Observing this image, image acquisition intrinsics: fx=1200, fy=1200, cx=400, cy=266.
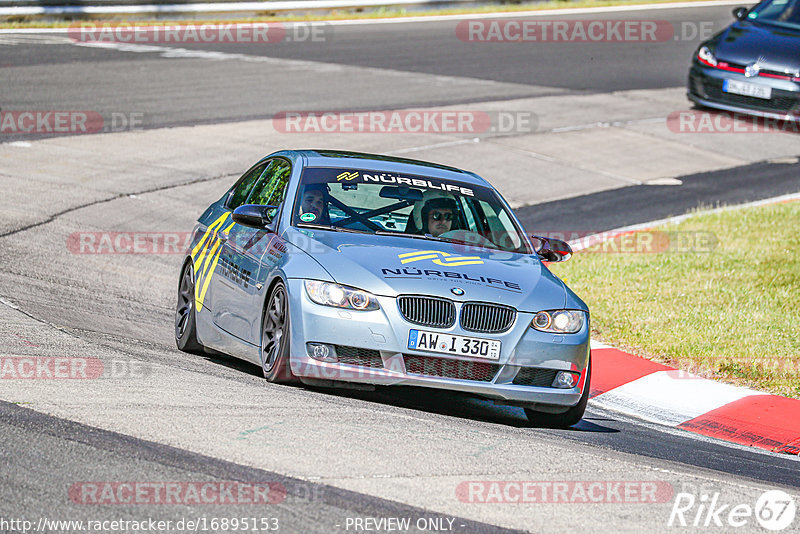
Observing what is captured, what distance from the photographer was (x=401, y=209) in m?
8.12

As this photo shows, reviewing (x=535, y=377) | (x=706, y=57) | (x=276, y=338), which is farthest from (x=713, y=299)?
(x=706, y=57)

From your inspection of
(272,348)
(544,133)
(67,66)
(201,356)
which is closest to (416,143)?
(544,133)

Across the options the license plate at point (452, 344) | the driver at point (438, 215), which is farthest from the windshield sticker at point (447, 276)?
the driver at point (438, 215)

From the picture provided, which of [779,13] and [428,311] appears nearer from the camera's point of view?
[428,311]

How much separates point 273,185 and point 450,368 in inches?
91.5

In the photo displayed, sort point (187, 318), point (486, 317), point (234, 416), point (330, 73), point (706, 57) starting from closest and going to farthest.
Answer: point (234, 416) → point (486, 317) → point (187, 318) → point (706, 57) → point (330, 73)

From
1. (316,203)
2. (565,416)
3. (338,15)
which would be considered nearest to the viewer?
(565,416)

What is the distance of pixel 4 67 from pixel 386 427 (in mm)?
16404

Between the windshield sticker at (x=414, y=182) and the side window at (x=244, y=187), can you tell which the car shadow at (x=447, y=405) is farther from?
the side window at (x=244, y=187)

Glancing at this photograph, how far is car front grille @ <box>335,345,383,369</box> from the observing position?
674 centimetres

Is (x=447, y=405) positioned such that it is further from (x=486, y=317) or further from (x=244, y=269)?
(x=244, y=269)

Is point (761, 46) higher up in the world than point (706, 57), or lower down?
higher up

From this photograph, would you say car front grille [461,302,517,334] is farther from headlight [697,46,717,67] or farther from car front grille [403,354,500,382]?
headlight [697,46,717,67]

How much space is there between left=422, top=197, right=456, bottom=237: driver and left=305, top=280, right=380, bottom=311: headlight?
4.20ft
